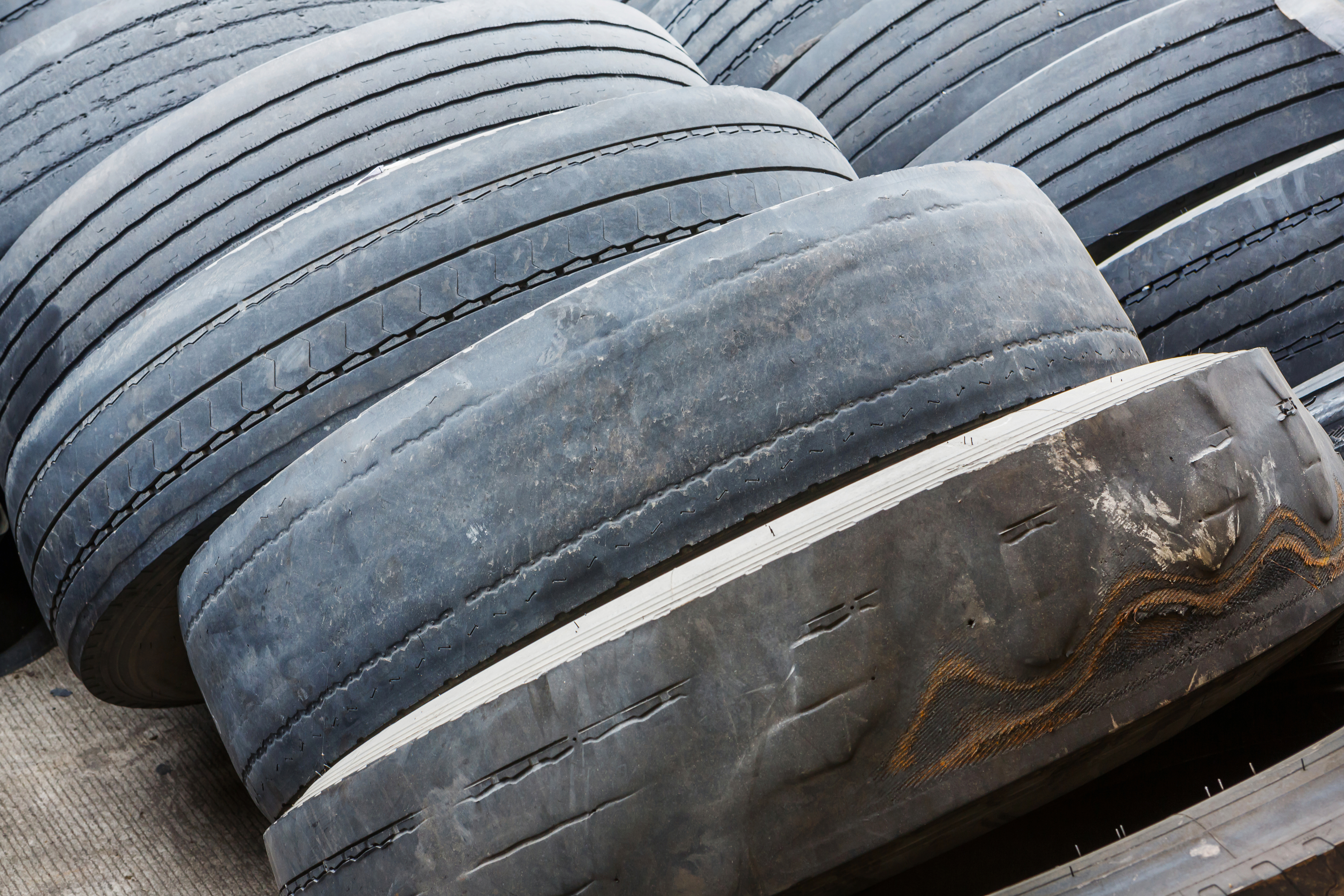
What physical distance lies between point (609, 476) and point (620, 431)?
Answer: 0.05 m

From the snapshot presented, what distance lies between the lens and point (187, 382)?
1424 mm

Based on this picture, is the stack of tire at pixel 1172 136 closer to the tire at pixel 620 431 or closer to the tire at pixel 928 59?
the tire at pixel 928 59

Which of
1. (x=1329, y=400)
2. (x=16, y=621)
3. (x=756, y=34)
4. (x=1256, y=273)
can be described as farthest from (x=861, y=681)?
(x=16, y=621)

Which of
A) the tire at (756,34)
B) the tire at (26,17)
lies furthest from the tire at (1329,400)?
the tire at (26,17)

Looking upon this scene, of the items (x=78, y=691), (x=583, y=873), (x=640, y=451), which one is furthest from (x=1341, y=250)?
(x=78, y=691)

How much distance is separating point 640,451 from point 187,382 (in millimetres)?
661

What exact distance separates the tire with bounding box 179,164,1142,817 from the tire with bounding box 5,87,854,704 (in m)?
0.13

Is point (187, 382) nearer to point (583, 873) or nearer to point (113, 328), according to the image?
point (113, 328)

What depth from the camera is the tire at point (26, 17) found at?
80.0 inches

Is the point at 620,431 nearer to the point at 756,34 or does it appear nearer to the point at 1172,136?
the point at 1172,136

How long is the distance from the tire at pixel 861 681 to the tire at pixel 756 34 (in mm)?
1648

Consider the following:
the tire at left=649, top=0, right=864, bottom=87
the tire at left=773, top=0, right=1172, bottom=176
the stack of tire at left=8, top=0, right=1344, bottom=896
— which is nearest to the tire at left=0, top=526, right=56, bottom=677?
the stack of tire at left=8, top=0, right=1344, bottom=896

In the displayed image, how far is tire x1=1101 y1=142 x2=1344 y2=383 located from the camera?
1.85 m

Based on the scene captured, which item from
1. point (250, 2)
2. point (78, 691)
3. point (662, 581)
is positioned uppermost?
point (250, 2)
